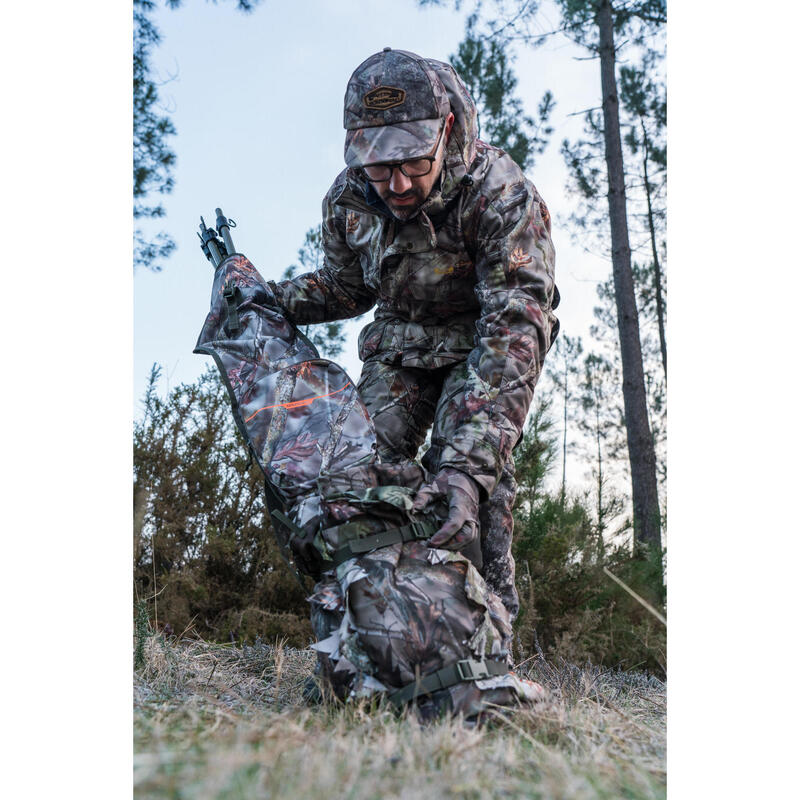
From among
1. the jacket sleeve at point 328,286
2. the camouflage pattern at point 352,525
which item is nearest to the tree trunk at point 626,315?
the jacket sleeve at point 328,286

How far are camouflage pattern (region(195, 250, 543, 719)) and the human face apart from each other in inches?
22.2

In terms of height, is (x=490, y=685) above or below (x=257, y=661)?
above

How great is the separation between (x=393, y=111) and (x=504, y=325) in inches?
26.0

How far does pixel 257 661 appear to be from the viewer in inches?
120

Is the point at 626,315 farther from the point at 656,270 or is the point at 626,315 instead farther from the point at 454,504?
the point at 454,504

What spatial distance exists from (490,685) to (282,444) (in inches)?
37.5

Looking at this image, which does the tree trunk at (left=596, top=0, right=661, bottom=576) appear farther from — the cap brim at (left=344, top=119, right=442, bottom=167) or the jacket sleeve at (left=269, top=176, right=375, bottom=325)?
the cap brim at (left=344, top=119, right=442, bottom=167)

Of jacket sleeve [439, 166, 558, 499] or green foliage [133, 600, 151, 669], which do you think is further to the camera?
green foliage [133, 600, 151, 669]

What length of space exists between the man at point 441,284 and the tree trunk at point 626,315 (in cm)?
353

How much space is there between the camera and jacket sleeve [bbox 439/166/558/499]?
2.18 meters

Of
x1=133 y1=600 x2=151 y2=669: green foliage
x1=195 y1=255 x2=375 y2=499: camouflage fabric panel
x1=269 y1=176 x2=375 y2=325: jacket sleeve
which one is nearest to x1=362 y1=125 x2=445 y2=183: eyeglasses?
x1=269 y1=176 x2=375 y2=325: jacket sleeve
